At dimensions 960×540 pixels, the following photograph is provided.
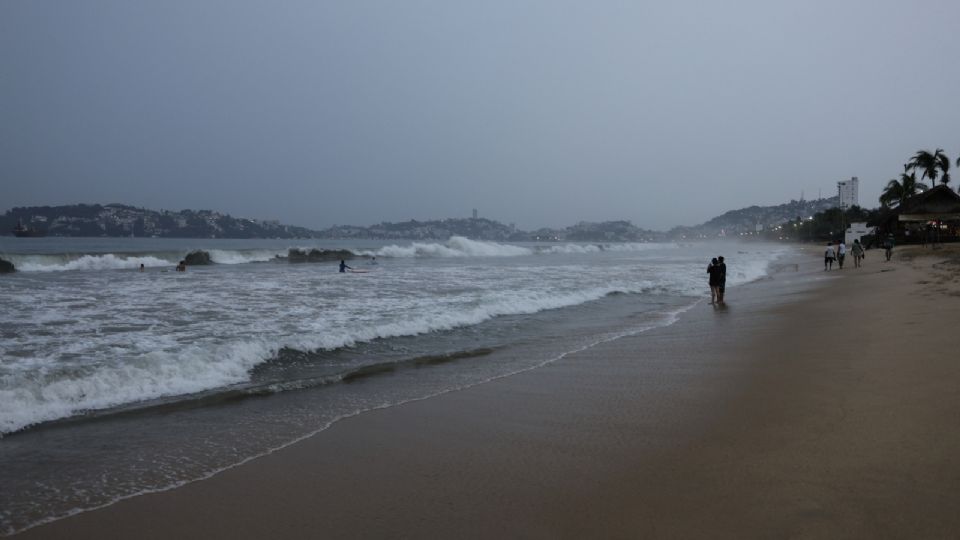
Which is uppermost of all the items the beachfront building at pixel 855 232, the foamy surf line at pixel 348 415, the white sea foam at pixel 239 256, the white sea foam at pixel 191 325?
the beachfront building at pixel 855 232

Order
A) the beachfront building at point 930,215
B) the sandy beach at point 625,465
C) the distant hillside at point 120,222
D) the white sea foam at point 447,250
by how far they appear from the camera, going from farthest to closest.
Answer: the distant hillside at point 120,222 → the white sea foam at point 447,250 → the beachfront building at point 930,215 → the sandy beach at point 625,465

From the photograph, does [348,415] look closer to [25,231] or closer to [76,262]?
[76,262]

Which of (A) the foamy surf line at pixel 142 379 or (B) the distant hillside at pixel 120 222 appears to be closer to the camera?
(A) the foamy surf line at pixel 142 379

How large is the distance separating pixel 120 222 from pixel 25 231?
2600cm

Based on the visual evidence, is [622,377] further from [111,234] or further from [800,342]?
[111,234]

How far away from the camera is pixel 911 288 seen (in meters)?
16.1

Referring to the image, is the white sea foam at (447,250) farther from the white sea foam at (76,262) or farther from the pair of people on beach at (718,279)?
the pair of people on beach at (718,279)

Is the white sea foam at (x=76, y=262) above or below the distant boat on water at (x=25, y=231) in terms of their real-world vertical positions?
below

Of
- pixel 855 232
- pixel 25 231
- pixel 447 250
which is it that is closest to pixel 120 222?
pixel 25 231

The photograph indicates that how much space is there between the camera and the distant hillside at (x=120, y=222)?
504ft

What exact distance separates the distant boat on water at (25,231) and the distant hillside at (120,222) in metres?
1.53

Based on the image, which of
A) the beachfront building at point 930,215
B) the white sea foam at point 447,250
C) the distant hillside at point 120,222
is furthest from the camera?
the distant hillside at point 120,222

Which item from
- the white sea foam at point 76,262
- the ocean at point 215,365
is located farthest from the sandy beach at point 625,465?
the white sea foam at point 76,262

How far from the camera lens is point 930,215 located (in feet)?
177
